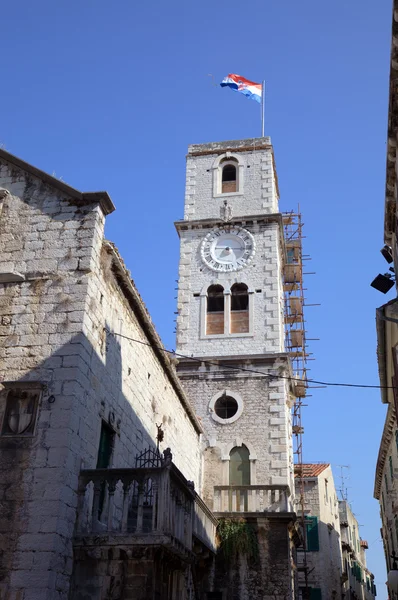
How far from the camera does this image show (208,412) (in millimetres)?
21734

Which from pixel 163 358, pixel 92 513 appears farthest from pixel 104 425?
pixel 163 358

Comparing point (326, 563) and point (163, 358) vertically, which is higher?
point (163, 358)

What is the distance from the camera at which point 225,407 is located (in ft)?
71.7

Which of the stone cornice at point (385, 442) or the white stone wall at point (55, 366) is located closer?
the white stone wall at point (55, 366)

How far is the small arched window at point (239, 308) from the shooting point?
23516mm

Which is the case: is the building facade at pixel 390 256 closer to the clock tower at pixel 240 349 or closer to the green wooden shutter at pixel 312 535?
the clock tower at pixel 240 349

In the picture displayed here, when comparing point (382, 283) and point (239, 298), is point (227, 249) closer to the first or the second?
point (239, 298)

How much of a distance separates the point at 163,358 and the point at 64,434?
6.66m

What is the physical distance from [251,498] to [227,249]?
9.51 metres

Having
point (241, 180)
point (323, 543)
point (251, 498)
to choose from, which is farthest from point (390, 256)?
point (323, 543)

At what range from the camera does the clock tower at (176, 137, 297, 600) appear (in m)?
19.1

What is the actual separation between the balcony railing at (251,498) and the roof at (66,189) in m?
10.8

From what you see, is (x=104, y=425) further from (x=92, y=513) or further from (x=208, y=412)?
(x=208, y=412)

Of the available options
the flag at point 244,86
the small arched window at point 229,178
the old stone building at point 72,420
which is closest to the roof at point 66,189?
the old stone building at point 72,420
